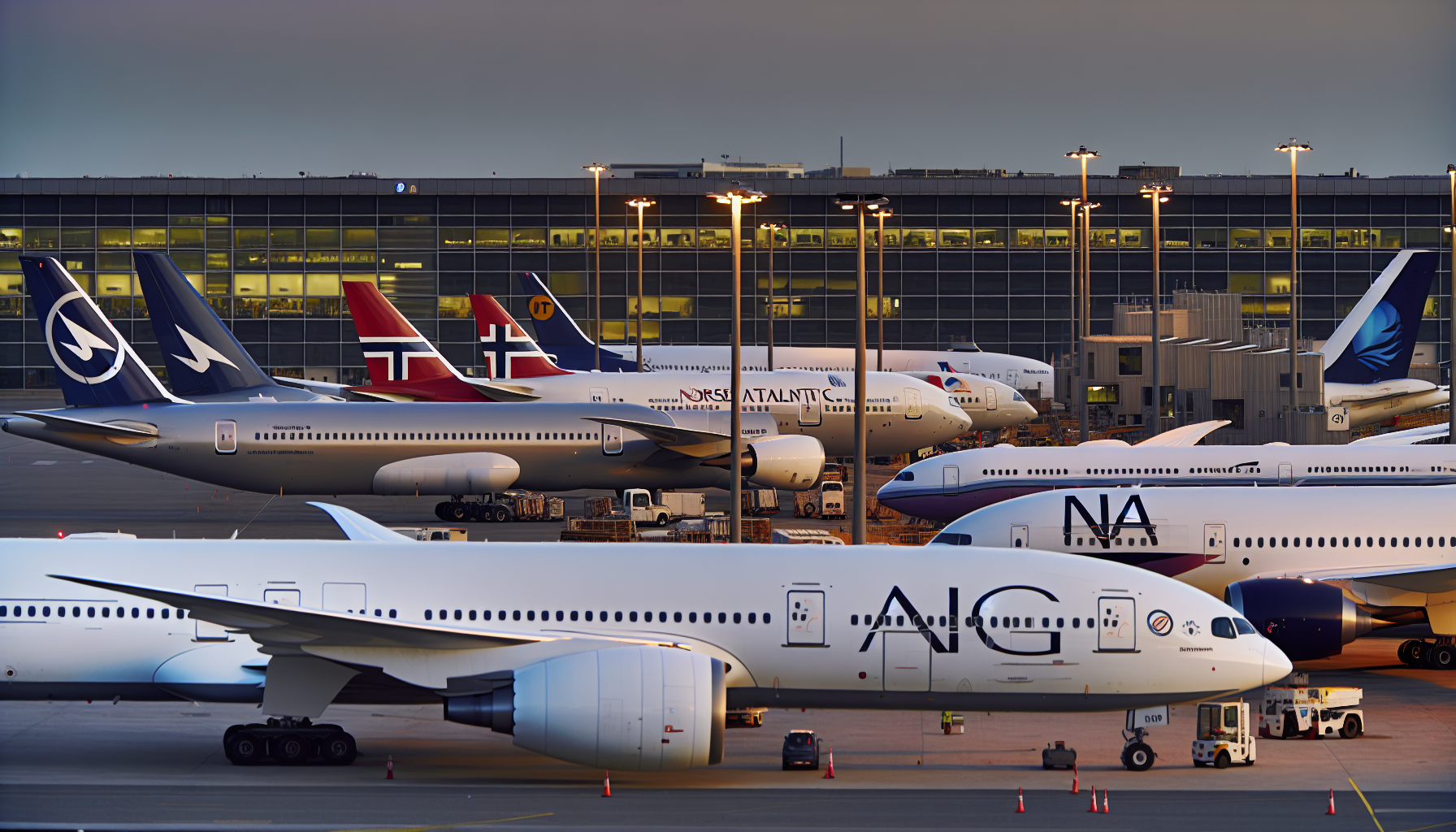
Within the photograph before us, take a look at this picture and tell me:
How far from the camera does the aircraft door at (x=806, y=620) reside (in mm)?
25031

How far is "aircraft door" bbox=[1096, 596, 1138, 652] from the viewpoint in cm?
2531

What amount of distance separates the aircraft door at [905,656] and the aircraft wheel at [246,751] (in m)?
9.79

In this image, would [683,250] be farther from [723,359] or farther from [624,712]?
[624,712]

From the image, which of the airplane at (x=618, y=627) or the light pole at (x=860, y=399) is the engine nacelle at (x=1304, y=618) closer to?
the airplane at (x=618, y=627)

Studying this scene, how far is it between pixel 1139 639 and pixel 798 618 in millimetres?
5394

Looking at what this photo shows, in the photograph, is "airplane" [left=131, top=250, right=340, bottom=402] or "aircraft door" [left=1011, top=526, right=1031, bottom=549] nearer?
"aircraft door" [left=1011, top=526, right=1031, bottom=549]

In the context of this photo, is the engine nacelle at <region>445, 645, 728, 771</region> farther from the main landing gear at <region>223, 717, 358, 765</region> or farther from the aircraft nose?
the aircraft nose

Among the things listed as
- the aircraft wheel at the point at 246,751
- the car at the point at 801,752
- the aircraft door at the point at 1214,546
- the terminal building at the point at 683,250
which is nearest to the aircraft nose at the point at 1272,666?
the car at the point at 801,752

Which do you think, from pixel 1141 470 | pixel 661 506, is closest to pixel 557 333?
pixel 661 506

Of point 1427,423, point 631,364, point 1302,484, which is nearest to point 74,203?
point 631,364

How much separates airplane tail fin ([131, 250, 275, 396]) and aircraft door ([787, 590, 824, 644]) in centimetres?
4083

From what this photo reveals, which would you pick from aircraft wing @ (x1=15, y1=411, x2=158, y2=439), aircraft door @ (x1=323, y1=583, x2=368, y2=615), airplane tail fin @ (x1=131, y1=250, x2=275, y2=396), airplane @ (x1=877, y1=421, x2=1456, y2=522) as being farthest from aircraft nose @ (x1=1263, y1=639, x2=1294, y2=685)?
airplane tail fin @ (x1=131, y1=250, x2=275, y2=396)

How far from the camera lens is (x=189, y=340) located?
2402 inches

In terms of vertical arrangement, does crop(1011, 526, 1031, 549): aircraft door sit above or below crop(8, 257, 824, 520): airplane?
below
